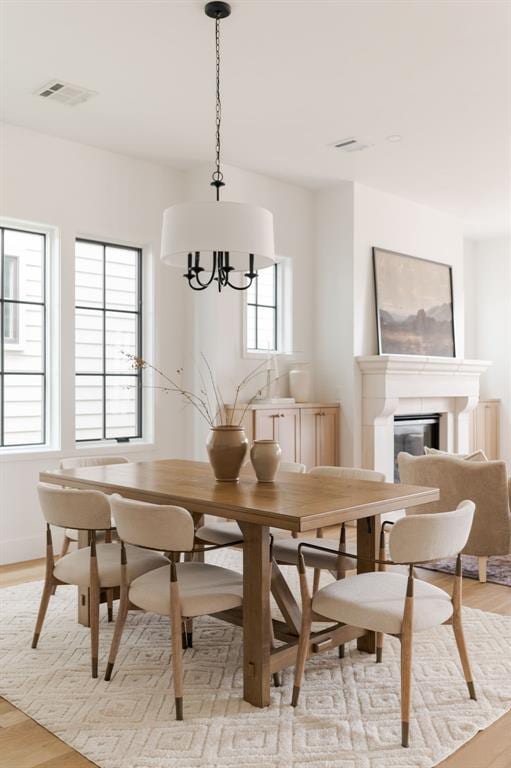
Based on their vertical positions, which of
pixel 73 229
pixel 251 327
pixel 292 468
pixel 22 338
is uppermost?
pixel 73 229

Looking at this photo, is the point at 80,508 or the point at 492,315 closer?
the point at 80,508

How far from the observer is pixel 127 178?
5699 mm

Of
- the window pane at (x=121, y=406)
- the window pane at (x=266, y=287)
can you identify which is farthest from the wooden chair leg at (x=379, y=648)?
the window pane at (x=266, y=287)

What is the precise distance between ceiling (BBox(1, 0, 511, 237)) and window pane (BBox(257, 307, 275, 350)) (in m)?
1.26

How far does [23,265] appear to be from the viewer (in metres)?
5.22

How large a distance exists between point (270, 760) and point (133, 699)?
70 cm

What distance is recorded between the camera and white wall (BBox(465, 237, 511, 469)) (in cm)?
872

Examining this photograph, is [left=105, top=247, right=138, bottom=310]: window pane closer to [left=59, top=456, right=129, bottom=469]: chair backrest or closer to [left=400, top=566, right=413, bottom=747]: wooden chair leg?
[left=59, top=456, right=129, bottom=469]: chair backrest

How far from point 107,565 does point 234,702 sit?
839 millimetres

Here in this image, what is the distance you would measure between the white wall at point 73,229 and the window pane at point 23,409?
180 mm

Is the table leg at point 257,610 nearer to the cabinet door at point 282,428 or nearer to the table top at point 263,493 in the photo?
the table top at point 263,493

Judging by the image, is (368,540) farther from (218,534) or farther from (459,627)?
(218,534)

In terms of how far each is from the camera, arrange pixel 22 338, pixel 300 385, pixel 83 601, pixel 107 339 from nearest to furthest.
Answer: pixel 83 601
pixel 22 338
pixel 107 339
pixel 300 385

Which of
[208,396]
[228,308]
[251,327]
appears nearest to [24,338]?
[208,396]
